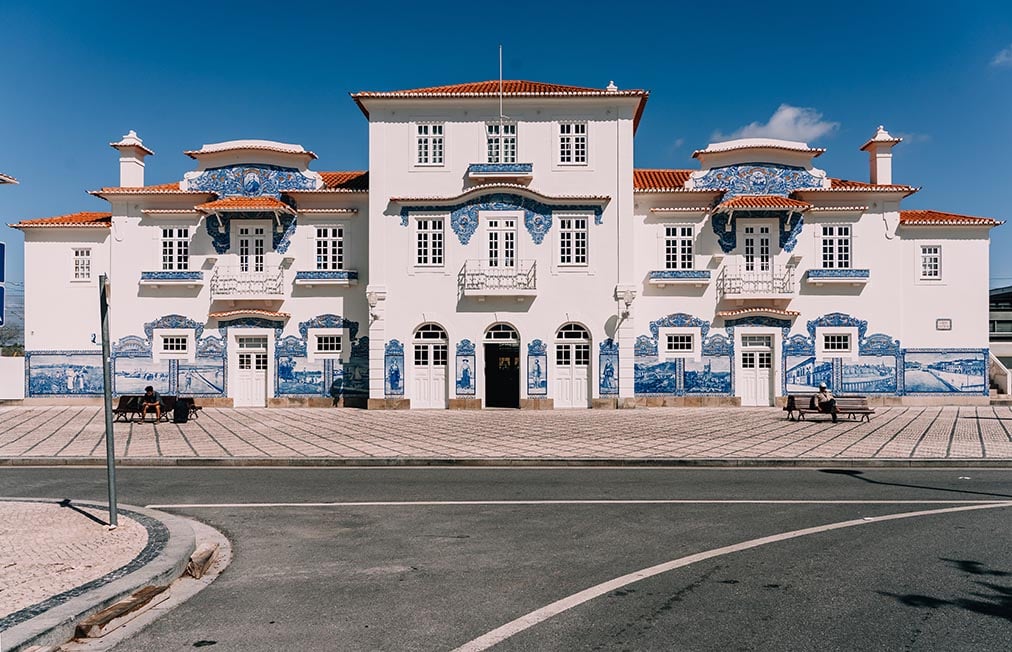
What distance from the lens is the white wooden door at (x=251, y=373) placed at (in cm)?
3055

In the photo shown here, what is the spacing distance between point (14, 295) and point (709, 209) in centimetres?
2551

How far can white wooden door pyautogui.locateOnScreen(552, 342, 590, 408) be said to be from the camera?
95.1ft

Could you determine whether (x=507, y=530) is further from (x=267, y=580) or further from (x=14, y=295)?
(x=14, y=295)

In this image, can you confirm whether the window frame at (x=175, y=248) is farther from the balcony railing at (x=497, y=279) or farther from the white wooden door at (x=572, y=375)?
the white wooden door at (x=572, y=375)

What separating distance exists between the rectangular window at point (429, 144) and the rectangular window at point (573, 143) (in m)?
4.26

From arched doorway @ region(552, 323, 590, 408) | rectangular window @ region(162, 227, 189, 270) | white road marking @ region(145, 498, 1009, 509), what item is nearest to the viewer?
white road marking @ region(145, 498, 1009, 509)

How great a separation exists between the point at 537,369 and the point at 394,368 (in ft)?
16.4

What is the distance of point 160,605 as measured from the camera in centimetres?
657

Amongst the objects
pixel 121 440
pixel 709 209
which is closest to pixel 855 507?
pixel 121 440

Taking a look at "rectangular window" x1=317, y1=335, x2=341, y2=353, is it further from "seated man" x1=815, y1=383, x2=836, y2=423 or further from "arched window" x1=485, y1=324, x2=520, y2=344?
"seated man" x1=815, y1=383, x2=836, y2=423

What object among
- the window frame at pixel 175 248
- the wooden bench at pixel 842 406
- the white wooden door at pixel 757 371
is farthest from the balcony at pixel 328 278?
the wooden bench at pixel 842 406

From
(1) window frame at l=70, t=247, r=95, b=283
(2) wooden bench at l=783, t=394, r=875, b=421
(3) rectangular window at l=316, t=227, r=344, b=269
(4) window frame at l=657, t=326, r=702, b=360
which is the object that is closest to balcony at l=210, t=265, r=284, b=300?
(3) rectangular window at l=316, t=227, r=344, b=269

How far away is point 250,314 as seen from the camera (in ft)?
98.7

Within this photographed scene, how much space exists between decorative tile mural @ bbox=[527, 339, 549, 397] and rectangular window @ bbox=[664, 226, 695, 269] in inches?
221
